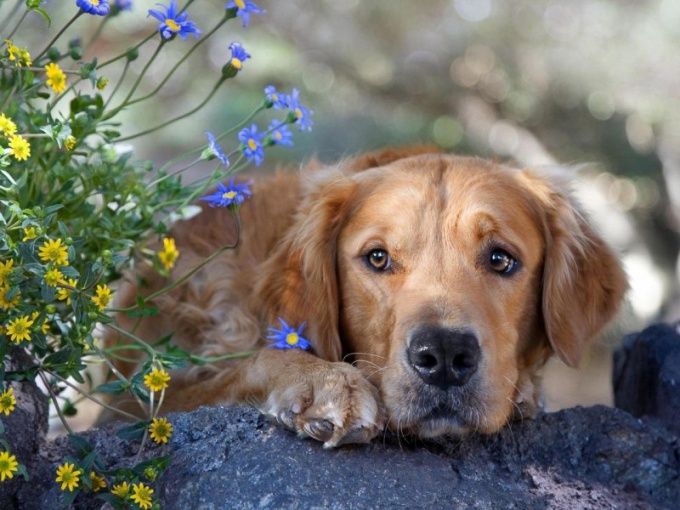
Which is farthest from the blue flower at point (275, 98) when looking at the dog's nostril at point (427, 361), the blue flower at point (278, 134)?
the dog's nostril at point (427, 361)

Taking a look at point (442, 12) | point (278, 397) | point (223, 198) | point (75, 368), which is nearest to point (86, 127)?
point (223, 198)

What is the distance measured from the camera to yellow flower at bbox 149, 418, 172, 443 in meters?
2.68

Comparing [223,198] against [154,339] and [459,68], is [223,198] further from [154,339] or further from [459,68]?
[459,68]

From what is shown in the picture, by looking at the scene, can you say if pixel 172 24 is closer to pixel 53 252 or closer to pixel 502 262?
pixel 53 252

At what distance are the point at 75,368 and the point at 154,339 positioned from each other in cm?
135

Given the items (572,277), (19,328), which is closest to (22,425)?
(19,328)

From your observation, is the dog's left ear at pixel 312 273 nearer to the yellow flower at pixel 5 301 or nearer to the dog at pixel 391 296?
the dog at pixel 391 296

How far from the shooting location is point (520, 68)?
903 centimetres

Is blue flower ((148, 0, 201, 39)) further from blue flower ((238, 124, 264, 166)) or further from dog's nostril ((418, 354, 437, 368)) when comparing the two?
dog's nostril ((418, 354, 437, 368))

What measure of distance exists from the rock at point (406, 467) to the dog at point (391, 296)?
0.08 meters

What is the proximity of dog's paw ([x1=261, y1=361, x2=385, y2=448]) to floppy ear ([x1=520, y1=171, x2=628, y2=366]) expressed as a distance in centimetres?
103

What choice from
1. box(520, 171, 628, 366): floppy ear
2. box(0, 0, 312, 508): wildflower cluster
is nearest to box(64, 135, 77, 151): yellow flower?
box(0, 0, 312, 508): wildflower cluster

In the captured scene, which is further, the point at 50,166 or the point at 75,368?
the point at 50,166

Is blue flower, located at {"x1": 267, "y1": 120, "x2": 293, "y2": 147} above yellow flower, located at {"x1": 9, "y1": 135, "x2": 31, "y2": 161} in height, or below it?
above
